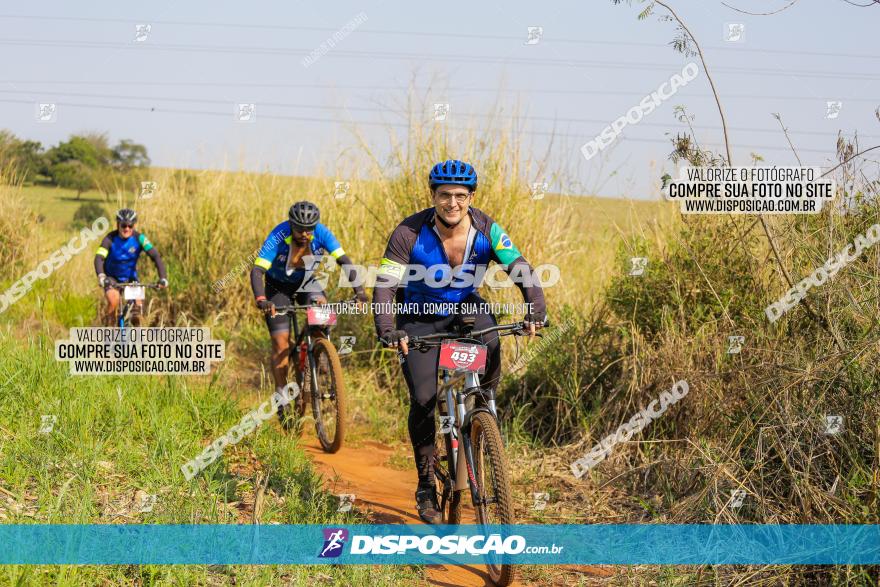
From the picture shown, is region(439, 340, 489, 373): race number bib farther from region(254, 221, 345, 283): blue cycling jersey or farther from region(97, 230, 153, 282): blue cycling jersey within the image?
region(97, 230, 153, 282): blue cycling jersey

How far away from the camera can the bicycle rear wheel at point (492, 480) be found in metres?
4.41

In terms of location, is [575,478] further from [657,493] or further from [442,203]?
[442,203]

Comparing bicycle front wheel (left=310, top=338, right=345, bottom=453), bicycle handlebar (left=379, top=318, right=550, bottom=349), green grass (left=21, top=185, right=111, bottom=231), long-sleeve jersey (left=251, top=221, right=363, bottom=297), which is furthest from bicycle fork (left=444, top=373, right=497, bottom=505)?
green grass (left=21, top=185, right=111, bottom=231)

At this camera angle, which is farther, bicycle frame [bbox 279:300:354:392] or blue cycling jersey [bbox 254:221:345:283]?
blue cycling jersey [bbox 254:221:345:283]

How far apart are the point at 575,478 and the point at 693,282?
194 centimetres

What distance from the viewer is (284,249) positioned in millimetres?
8062

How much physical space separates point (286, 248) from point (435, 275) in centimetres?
326

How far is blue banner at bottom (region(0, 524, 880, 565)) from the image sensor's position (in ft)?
13.6

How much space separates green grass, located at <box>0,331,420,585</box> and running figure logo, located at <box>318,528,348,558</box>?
0.17m

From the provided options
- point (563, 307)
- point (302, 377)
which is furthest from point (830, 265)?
→ point (302, 377)

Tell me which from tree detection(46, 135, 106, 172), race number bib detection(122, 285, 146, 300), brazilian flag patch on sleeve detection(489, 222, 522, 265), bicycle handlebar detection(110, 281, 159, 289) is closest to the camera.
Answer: brazilian flag patch on sleeve detection(489, 222, 522, 265)

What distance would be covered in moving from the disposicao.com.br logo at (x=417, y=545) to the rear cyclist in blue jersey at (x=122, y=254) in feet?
22.0

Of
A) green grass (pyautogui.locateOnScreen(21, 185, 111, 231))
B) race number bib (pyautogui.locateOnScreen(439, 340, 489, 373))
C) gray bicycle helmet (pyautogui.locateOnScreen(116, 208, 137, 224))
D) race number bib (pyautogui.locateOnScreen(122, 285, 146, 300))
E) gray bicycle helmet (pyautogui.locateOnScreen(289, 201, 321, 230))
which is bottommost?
race number bib (pyautogui.locateOnScreen(439, 340, 489, 373))

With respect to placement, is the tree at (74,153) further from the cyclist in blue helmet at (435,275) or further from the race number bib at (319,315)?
the cyclist in blue helmet at (435,275)
